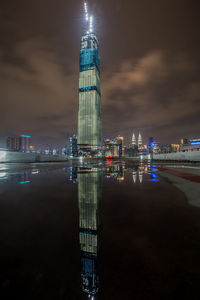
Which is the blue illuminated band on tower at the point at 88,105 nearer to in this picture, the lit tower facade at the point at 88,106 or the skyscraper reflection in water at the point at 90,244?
the lit tower facade at the point at 88,106

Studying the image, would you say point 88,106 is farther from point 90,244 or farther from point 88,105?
point 90,244

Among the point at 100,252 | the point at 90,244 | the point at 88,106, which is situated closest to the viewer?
the point at 100,252

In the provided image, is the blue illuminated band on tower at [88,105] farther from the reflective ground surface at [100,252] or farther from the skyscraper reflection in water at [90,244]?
the reflective ground surface at [100,252]

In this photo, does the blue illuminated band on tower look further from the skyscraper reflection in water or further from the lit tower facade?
the skyscraper reflection in water

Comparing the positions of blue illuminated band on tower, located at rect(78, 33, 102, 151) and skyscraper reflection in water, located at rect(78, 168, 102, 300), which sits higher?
blue illuminated band on tower, located at rect(78, 33, 102, 151)

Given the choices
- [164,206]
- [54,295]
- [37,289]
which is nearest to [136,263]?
[54,295]

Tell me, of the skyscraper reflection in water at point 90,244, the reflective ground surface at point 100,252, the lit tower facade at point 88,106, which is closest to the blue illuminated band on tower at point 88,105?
the lit tower facade at point 88,106

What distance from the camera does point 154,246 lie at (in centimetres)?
242

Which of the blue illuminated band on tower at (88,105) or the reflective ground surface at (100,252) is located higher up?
the blue illuminated band on tower at (88,105)

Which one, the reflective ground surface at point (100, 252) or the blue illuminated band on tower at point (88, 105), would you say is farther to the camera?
the blue illuminated band on tower at point (88, 105)

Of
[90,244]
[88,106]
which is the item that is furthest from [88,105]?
[90,244]

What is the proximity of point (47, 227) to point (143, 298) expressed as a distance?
91.1 inches

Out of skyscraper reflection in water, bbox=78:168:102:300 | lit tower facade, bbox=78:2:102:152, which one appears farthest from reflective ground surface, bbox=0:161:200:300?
lit tower facade, bbox=78:2:102:152

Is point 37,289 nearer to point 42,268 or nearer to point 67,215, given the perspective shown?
point 42,268
